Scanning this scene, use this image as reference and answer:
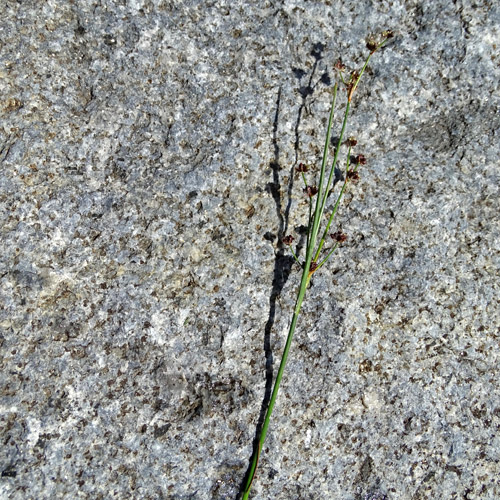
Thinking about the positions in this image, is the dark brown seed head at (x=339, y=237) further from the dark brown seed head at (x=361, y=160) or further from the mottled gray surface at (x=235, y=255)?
the dark brown seed head at (x=361, y=160)

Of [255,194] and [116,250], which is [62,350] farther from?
[255,194]

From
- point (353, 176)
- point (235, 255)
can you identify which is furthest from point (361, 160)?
point (235, 255)

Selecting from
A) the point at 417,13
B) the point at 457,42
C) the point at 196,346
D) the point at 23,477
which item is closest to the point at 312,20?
the point at 417,13

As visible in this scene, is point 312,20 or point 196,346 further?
point 312,20

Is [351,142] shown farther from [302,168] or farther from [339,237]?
[339,237]

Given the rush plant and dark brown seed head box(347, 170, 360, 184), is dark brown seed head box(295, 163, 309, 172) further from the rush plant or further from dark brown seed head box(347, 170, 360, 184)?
dark brown seed head box(347, 170, 360, 184)

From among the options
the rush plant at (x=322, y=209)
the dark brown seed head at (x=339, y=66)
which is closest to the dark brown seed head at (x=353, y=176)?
the rush plant at (x=322, y=209)
